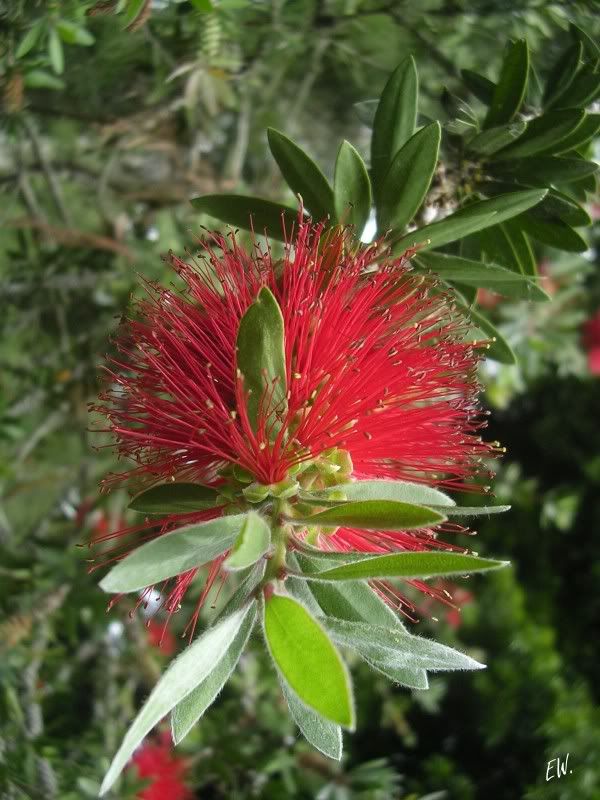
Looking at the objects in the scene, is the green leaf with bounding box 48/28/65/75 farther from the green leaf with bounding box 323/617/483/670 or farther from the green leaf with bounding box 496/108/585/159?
the green leaf with bounding box 323/617/483/670

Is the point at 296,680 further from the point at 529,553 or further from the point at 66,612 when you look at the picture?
the point at 529,553

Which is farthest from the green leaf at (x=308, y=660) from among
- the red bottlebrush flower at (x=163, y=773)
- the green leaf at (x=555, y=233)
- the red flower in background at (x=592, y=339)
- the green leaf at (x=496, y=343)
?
the red flower in background at (x=592, y=339)

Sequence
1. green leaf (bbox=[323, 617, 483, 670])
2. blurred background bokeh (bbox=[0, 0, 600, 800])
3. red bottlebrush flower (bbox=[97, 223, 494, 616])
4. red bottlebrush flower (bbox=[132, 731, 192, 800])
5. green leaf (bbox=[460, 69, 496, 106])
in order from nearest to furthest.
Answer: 1. green leaf (bbox=[323, 617, 483, 670])
2. red bottlebrush flower (bbox=[97, 223, 494, 616])
3. green leaf (bbox=[460, 69, 496, 106])
4. blurred background bokeh (bbox=[0, 0, 600, 800])
5. red bottlebrush flower (bbox=[132, 731, 192, 800])

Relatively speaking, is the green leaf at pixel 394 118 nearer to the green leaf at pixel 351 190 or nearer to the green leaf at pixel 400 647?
the green leaf at pixel 351 190

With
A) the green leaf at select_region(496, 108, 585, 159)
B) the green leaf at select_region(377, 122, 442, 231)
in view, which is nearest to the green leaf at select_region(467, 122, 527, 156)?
the green leaf at select_region(496, 108, 585, 159)

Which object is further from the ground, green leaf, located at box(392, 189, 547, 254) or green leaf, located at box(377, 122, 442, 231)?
green leaf, located at box(377, 122, 442, 231)

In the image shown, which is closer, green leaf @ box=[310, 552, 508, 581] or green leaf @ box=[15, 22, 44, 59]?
green leaf @ box=[310, 552, 508, 581]
